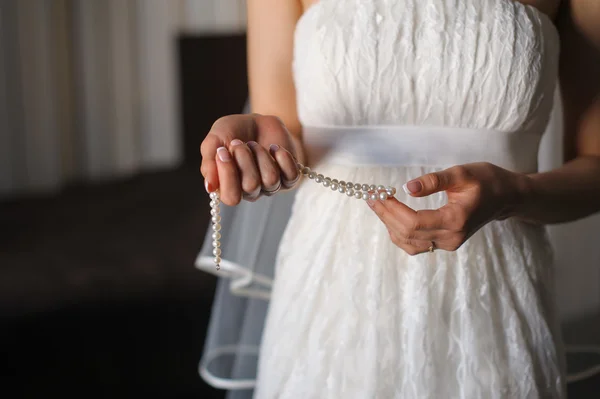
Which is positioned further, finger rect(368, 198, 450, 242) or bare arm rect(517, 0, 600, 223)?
bare arm rect(517, 0, 600, 223)

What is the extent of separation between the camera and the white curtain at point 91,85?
2.69 metres

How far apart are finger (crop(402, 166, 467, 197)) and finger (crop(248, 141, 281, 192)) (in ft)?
0.43

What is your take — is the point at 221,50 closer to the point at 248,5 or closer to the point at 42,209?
the point at 42,209

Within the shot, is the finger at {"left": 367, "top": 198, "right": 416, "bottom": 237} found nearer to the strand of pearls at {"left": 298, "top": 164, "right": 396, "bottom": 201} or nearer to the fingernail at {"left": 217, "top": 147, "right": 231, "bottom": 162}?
the strand of pearls at {"left": 298, "top": 164, "right": 396, "bottom": 201}

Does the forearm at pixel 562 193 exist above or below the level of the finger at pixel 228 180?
below

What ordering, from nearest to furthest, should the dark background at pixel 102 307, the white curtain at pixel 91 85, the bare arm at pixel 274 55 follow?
the bare arm at pixel 274 55
the dark background at pixel 102 307
the white curtain at pixel 91 85

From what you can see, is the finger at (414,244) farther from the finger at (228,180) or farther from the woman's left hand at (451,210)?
the finger at (228,180)

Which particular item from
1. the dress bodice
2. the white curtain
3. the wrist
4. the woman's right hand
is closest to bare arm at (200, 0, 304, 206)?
the woman's right hand

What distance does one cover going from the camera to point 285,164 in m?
0.62

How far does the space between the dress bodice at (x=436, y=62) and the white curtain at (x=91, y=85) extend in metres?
2.33

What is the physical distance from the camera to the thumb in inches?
23.2

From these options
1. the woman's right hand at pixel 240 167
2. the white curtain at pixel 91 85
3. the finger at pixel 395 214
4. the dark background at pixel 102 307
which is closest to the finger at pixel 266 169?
the woman's right hand at pixel 240 167

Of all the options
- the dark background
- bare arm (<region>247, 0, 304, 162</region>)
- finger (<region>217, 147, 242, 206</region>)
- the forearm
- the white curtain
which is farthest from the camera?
the white curtain

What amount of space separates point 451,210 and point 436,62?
0.20m
